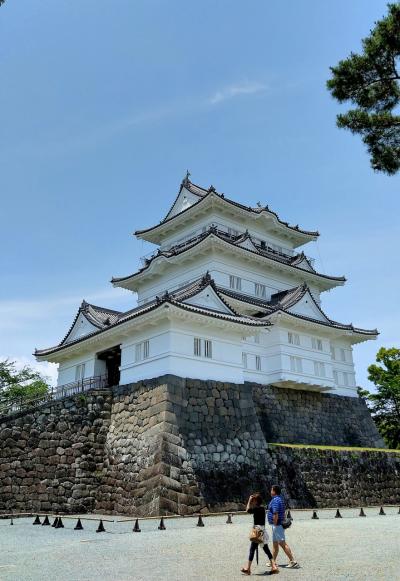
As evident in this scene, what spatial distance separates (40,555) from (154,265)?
2044cm

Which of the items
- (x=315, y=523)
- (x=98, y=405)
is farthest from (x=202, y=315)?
(x=315, y=523)

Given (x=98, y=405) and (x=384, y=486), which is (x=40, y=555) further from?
(x=384, y=486)

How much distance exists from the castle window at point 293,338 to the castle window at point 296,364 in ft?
2.71

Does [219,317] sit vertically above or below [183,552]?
above

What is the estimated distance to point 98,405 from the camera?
63.1 feet

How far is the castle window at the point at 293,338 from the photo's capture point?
25.2m

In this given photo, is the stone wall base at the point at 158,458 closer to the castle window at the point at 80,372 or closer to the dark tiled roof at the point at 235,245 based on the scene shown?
the castle window at the point at 80,372

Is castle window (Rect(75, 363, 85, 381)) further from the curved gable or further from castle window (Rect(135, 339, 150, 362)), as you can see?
castle window (Rect(135, 339, 150, 362))

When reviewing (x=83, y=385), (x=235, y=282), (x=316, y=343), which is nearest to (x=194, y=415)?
(x=83, y=385)

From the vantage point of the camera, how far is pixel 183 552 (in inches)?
347

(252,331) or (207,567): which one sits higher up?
(252,331)

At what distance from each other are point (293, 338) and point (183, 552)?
17430mm

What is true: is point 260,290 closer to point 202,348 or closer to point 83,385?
point 202,348

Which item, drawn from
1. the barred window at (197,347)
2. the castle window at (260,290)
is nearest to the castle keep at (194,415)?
the barred window at (197,347)
